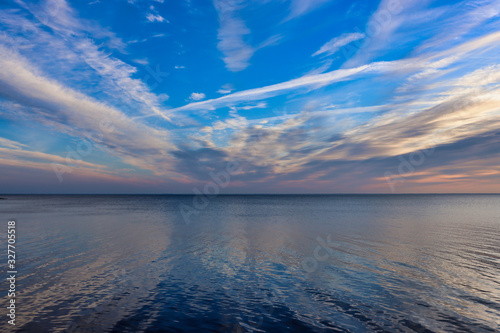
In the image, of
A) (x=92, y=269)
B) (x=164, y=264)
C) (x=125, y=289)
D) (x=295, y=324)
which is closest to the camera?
(x=295, y=324)

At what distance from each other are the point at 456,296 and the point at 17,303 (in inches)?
1068

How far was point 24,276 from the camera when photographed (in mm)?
19875

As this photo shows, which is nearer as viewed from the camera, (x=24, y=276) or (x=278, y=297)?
(x=278, y=297)

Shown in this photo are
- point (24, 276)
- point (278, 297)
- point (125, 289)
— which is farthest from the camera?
point (24, 276)

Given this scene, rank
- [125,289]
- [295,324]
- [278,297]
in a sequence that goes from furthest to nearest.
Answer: [125,289]
[278,297]
[295,324]

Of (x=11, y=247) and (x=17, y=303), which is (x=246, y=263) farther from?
(x=11, y=247)

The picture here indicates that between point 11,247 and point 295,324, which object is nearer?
point 295,324

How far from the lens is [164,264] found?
79.5ft

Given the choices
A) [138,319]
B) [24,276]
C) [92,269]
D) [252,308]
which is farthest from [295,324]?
[24,276]

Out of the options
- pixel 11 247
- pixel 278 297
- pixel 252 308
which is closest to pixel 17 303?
pixel 252 308

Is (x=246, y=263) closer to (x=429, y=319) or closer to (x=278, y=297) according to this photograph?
(x=278, y=297)

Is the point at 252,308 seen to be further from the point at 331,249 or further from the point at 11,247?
the point at 11,247

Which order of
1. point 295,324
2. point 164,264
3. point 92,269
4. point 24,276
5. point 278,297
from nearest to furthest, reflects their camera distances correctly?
point 295,324 < point 278,297 < point 24,276 < point 92,269 < point 164,264

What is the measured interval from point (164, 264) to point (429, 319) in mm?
20526
